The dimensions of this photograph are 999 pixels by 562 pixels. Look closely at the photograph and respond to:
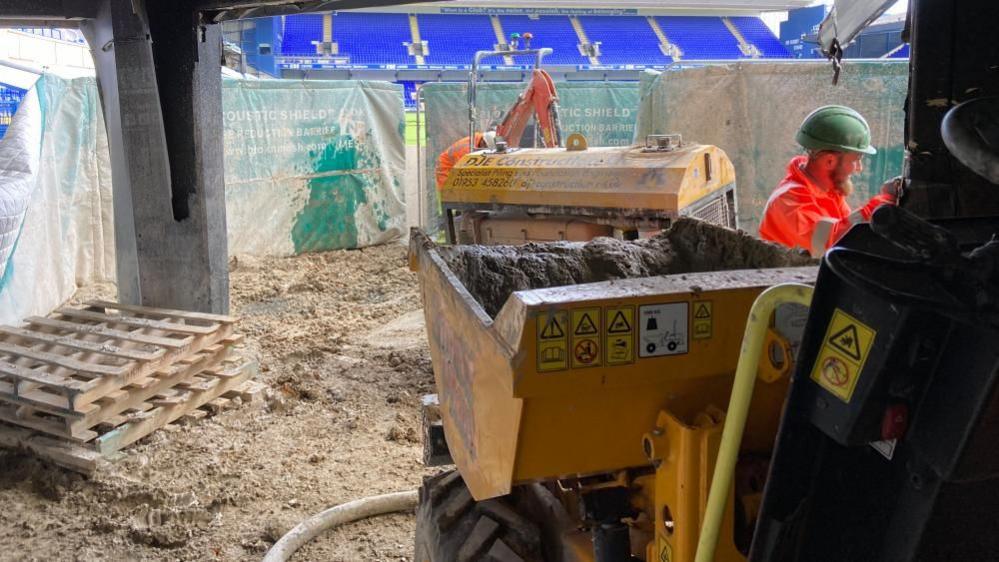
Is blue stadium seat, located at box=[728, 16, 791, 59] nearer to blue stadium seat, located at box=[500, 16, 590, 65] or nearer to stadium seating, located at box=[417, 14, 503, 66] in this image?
blue stadium seat, located at box=[500, 16, 590, 65]

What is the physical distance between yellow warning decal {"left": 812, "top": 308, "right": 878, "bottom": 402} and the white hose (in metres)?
3.19

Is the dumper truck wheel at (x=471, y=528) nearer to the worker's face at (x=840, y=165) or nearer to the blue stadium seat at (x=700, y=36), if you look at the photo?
the worker's face at (x=840, y=165)

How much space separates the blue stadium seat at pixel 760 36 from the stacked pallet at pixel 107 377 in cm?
3508

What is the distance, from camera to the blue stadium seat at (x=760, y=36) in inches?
1476

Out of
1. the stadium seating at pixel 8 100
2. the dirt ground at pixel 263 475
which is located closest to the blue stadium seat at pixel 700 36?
the stadium seating at pixel 8 100

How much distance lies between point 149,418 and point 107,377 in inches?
14.6

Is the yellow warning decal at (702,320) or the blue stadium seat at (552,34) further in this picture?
the blue stadium seat at (552,34)

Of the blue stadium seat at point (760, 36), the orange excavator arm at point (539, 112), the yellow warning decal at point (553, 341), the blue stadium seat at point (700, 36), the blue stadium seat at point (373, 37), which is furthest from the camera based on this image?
the blue stadium seat at point (760, 36)

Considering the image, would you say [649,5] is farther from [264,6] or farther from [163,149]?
[163,149]

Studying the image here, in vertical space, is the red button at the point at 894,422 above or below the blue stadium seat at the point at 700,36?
below

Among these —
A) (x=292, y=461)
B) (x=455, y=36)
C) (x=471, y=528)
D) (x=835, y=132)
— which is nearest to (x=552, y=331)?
(x=471, y=528)

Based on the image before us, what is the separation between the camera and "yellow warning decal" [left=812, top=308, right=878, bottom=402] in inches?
44.5

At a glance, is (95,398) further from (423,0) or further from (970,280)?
(970,280)

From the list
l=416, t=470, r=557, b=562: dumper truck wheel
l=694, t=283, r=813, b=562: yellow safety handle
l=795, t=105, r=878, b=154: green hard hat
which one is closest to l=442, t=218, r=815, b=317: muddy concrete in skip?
l=416, t=470, r=557, b=562: dumper truck wheel
